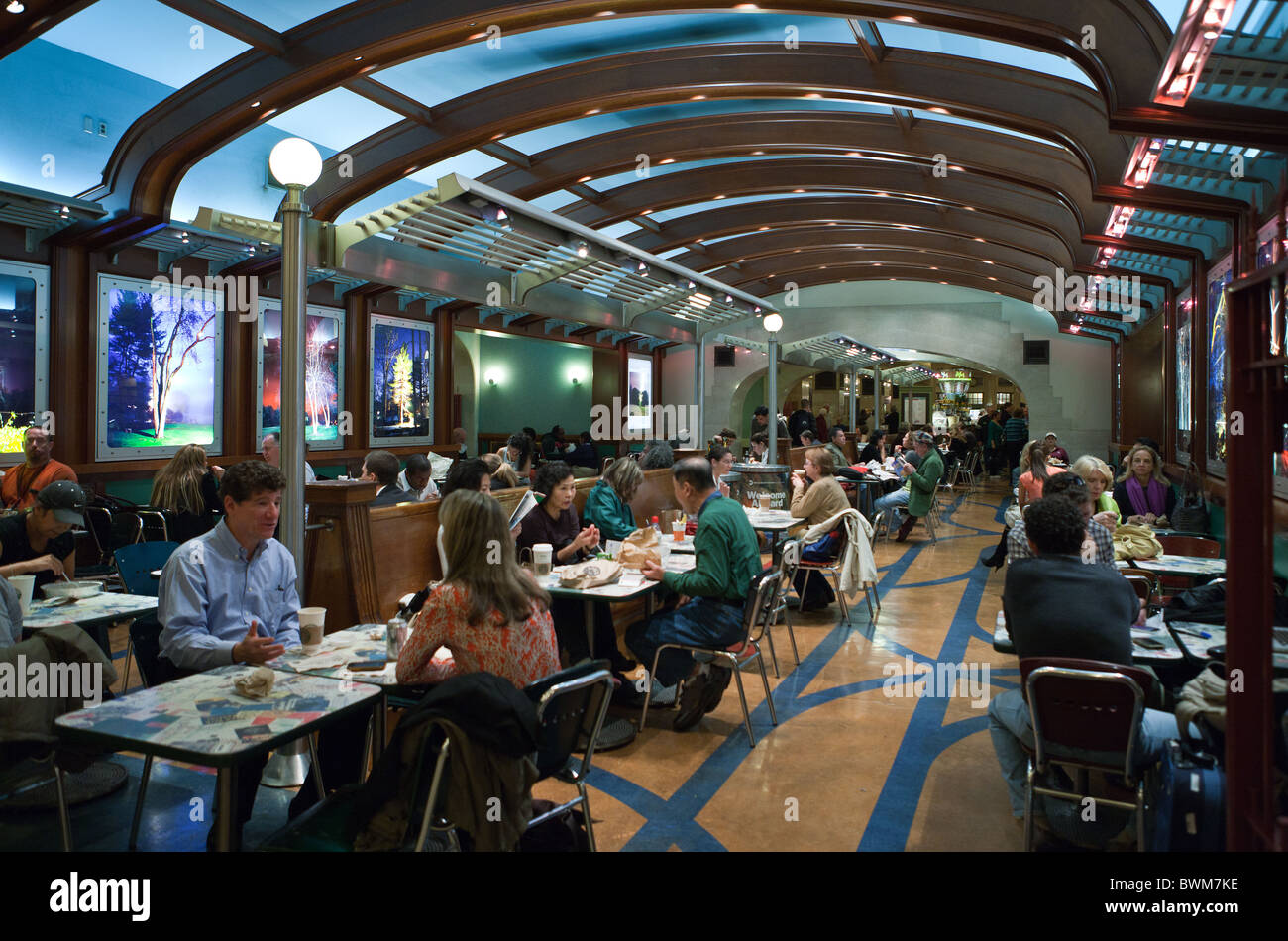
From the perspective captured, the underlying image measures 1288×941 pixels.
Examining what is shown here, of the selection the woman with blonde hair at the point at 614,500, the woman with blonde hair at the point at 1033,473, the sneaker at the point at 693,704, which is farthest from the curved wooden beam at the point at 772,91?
the sneaker at the point at 693,704

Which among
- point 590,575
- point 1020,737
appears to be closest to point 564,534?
point 590,575

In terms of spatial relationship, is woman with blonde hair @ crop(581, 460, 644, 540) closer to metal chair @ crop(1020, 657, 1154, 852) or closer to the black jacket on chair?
the black jacket on chair

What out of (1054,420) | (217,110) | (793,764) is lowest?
(793,764)

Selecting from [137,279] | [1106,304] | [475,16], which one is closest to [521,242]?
[475,16]

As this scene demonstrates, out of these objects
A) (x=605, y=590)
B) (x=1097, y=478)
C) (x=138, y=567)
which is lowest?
(x=605, y=590)

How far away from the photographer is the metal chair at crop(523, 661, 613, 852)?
265cm

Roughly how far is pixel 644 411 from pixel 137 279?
12.4 meters

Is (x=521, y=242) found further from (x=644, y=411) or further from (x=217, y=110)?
(x=644, y=411)

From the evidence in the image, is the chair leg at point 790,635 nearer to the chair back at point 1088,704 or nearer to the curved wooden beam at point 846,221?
the chair back at point 1088,704

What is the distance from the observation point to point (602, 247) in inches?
235

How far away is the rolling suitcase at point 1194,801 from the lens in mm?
2662

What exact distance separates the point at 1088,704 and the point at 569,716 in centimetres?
174

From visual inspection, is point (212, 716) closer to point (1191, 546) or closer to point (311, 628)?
point (311, 628)

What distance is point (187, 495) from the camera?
6297mm
